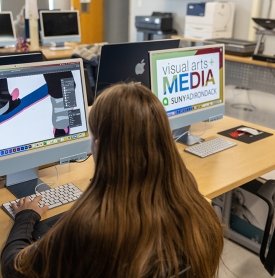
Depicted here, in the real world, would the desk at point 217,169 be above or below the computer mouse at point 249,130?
above

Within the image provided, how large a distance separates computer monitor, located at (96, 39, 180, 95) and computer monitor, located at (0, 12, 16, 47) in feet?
10.6

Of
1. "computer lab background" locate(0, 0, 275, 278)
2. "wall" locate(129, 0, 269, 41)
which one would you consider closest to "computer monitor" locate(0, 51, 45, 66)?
"computer lab background" locate(0, 0, 275, 278)

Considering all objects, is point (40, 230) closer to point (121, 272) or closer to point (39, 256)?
point (39, 256)

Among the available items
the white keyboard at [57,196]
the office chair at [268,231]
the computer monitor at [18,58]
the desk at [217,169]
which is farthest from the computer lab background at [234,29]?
the computer monitor at [18,58]

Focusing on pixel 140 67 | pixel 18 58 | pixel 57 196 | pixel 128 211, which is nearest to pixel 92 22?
pixel 140 67

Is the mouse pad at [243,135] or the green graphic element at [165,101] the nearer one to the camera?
the green graphic element at [165,101]

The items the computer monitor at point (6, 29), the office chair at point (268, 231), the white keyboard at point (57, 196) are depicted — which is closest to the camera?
the white keyboard at point (57, 196)

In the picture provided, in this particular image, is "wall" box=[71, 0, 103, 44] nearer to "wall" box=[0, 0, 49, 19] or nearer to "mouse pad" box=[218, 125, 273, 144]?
"wall" box=[0, 0, 49, 19]

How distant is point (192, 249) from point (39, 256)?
0.36 m

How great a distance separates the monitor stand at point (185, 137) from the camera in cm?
202

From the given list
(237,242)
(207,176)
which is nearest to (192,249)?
(207,176)

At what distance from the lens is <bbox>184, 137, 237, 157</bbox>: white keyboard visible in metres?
1.89

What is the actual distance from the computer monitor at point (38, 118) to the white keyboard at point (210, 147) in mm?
575

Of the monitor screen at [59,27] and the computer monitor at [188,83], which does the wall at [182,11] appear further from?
the computer monitor at [188,83]
